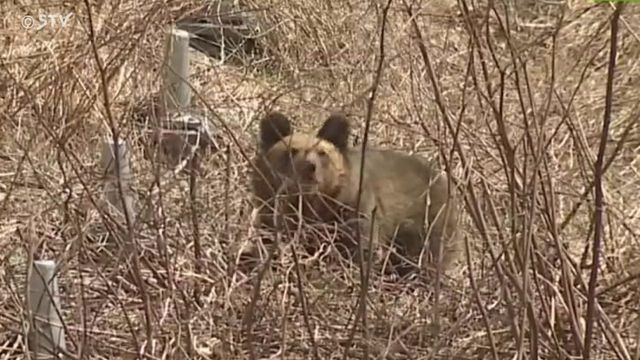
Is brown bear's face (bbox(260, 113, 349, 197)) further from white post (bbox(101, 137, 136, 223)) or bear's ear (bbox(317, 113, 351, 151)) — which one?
white post (bbox(101, 137, 136, 223))

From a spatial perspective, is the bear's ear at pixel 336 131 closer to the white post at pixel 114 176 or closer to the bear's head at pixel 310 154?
the bear's head at pixel 310 154

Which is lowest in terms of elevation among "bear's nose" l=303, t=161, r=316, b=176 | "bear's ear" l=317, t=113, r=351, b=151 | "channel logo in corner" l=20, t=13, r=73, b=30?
"bear's nose" l=303, t=161, r=316, b=176

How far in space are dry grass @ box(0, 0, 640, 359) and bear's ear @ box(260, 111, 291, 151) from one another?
168 millimetres

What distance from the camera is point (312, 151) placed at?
4797 mm

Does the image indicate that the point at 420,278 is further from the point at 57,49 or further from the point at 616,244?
the point at 57,49

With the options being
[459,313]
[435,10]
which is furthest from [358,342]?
[435,10]

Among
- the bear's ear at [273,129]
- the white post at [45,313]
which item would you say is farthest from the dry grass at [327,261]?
the bear's ear at [273,129]

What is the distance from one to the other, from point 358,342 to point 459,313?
1.13ft

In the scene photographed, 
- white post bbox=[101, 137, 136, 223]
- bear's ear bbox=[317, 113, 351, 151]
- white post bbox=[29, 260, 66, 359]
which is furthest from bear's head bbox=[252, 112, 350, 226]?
white post bbox=[29, 260, 66, 359]

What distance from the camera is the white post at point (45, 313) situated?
9.98 feet

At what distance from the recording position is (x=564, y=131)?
205 inches

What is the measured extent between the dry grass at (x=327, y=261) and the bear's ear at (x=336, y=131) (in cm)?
22

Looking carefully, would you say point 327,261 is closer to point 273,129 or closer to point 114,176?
point 114,176

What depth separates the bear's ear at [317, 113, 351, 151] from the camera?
15.7 feet
